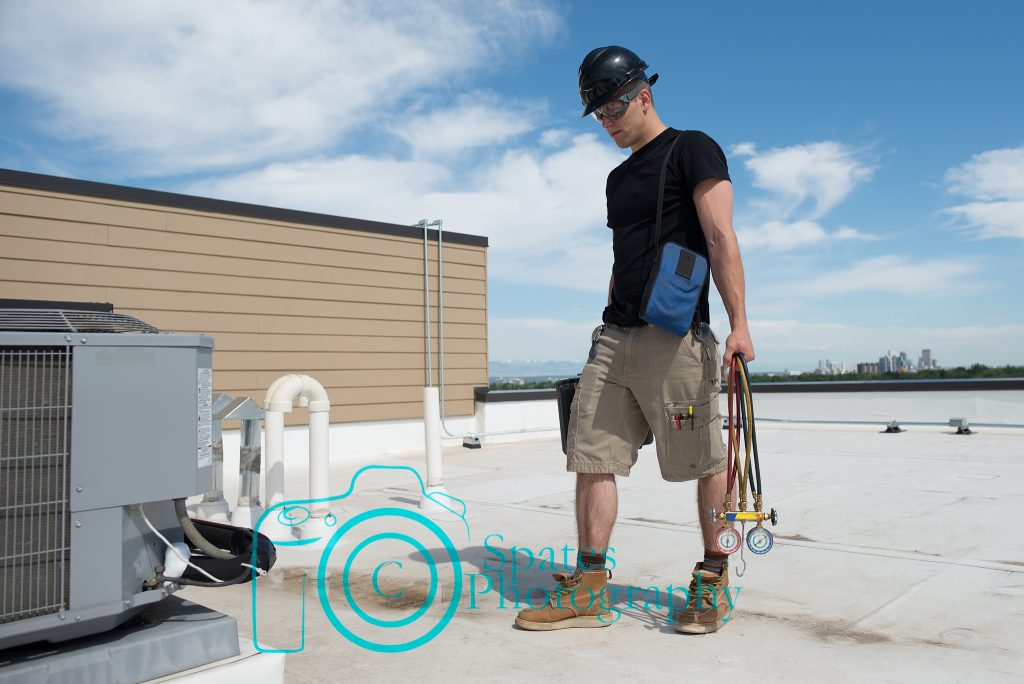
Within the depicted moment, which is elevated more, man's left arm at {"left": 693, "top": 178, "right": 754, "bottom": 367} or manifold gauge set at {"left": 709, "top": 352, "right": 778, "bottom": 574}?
man's left arm at {"left": 693, "top": 178, "right": 754, "bottom": 367}

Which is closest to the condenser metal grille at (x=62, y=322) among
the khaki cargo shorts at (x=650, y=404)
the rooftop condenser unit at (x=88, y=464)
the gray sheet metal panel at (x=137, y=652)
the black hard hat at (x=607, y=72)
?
the rooftop condenser unit at (x=88, y=464)

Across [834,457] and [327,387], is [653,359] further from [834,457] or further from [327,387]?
[327,387]

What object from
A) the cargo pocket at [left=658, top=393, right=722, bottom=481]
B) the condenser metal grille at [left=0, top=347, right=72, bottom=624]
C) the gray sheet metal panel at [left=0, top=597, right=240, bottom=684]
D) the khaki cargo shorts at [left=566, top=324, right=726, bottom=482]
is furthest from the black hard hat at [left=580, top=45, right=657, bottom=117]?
the gray sheet metal panel at [left=0, top=597, right=240, bottom=684]

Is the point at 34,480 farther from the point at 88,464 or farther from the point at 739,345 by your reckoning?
the point at 739,345

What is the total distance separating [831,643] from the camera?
2.22 m

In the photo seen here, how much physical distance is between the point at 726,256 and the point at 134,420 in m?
1.80

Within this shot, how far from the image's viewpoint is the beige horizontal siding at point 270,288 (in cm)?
684

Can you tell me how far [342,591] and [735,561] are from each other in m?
1.73

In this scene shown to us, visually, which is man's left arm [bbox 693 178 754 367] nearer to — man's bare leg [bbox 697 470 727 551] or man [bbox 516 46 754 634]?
man [bbox 516 46 754 634]

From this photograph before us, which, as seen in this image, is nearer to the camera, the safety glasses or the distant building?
the safety glasses

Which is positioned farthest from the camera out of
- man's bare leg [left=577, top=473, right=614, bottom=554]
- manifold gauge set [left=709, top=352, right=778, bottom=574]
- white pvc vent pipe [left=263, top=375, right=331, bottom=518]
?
white pvc vent pipe [left=263, top=375, right=331, bottom=518]

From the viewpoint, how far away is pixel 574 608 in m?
2.45

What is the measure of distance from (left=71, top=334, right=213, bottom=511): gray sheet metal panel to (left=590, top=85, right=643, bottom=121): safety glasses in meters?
1.62

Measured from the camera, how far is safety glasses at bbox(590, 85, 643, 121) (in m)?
2.57
